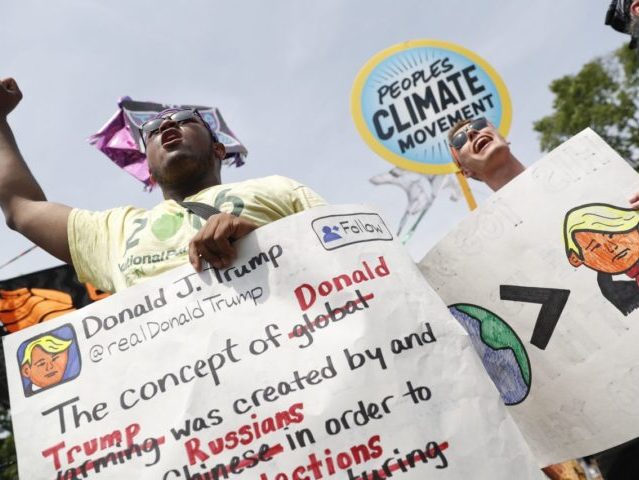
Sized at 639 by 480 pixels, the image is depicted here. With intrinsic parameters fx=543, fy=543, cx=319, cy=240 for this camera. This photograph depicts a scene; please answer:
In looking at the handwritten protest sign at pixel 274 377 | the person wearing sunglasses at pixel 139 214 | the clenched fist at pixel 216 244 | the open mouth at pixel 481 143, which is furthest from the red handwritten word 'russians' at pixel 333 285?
the open mouth at pixel 481 143

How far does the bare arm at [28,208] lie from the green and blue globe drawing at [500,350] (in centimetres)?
119

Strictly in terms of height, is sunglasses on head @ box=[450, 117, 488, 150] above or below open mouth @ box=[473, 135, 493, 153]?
above

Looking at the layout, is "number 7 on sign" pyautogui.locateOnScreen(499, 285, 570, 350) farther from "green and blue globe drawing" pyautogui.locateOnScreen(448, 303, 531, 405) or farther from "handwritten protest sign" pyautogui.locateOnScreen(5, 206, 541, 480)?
"handwritten protest sign" pyautogui.locateOnScreen(5, 206, 541, 480)

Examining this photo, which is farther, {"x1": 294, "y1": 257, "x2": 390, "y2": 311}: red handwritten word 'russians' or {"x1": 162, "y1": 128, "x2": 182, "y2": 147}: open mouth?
{"x1": 162, "y1": 128, "x2": 182, "y2": 147}: open mouth

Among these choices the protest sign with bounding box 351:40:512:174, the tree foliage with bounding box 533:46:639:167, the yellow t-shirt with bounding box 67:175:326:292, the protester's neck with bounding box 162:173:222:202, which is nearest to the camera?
the yellow t-shirt with bounding box 67:175:326:292

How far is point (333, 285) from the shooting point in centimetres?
126

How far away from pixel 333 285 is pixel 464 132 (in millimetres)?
1406

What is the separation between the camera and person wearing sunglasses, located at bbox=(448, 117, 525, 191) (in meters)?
2.15

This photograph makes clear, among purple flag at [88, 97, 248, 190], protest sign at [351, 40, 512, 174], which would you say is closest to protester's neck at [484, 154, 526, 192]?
protest sign at [351, 40, 512, 174]

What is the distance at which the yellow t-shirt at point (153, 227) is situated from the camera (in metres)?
1.51

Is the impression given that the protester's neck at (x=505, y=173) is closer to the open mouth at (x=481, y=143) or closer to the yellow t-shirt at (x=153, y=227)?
the open mouth at (x=481, y=143)

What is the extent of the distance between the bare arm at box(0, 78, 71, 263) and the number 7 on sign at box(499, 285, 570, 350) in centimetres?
135

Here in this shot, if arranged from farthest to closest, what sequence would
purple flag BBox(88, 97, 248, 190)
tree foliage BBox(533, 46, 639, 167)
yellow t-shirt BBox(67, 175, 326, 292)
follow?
tree foliage BBox(533, 46, 639, 167)
purple flag BBox(88, 97, 248, 190)
yellow t-shirt BBox(67, 175, 326, 292)

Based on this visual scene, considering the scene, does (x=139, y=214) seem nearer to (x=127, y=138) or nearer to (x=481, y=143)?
(x=481, y=143)
